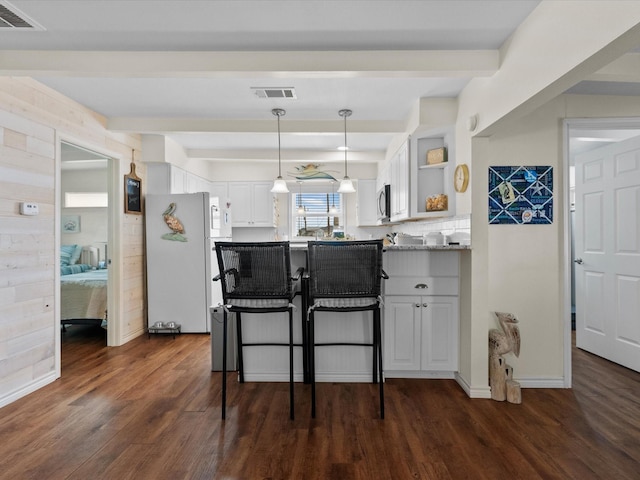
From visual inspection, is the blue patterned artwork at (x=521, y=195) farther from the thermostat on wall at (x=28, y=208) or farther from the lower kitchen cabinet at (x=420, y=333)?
the thermostat on wall at (x=28, y=208)

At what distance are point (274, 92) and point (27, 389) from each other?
9.73 feet

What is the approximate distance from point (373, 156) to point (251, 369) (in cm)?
377

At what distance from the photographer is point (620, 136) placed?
3.37 m

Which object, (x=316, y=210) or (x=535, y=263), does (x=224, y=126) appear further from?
(x=535, y=263)

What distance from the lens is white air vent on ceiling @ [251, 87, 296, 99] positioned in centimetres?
315

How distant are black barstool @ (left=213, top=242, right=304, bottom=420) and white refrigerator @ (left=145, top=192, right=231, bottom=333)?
2.19m

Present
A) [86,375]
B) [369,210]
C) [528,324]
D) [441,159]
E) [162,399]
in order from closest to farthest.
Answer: [162,399], [528,324], [86,375], [441,159], [369,210]

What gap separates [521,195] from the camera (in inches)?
115

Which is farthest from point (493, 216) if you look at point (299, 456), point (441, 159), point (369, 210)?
point (369, 210)

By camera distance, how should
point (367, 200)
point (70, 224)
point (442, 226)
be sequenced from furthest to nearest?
point (70, 224) < point (367, 200) < point (442, 226)

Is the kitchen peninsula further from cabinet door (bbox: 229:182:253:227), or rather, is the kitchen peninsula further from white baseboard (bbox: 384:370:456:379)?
cabinet door (bbox: 229:182:253:227)

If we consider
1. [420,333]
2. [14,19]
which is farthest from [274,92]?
[420,333]

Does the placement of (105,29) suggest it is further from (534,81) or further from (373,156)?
(373,156)

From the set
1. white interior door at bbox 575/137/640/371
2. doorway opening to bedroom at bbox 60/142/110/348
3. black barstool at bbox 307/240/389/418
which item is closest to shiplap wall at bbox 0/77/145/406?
black barstool at bbox 307/240/389/418
